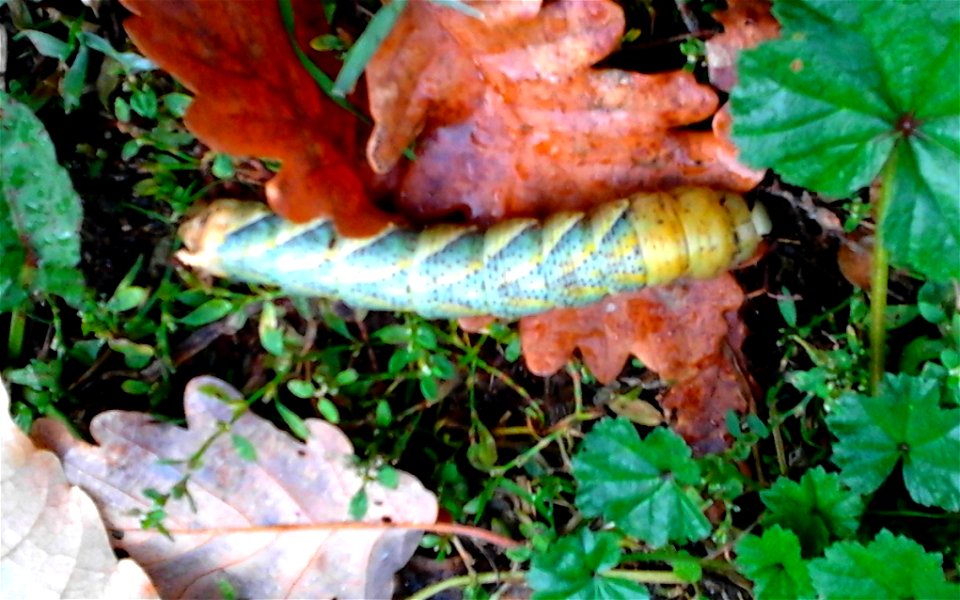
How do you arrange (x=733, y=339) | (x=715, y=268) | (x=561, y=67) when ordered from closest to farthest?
(x=561, y=67) < (x=715, y=268) < (x=733, y=339)

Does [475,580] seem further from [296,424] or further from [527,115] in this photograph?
[527,115]

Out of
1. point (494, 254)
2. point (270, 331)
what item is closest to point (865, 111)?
point (494, 254)

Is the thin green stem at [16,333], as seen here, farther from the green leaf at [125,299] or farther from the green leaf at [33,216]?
the green leaf at [125,299]

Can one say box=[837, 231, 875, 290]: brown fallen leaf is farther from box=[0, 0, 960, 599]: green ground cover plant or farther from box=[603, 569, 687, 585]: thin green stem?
box=[603, 569, 687, 585]: thin green stem

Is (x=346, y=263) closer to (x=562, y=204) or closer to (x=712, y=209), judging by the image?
(x=562, y=204)

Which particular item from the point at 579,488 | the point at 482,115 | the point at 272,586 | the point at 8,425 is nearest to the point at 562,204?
→ the point at 482,115

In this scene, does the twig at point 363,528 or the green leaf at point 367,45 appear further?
the twig at point 363,528

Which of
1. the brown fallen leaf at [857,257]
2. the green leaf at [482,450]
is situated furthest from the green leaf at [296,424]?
the brown fallen leaf at [857,257]
